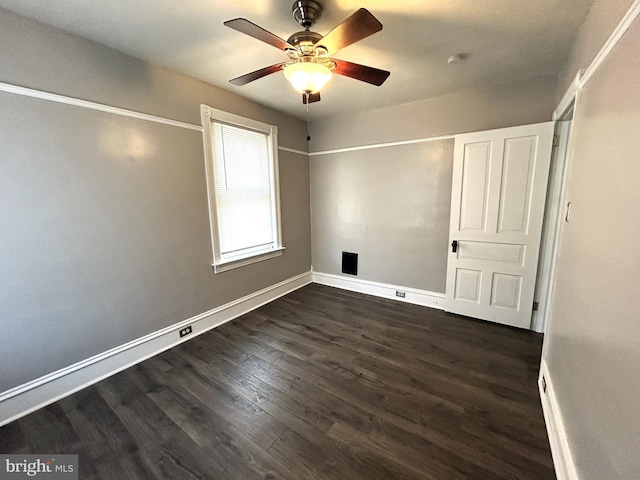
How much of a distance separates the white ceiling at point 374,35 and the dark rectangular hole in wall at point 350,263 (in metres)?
2.31

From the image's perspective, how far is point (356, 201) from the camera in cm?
385

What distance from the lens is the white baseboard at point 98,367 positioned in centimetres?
177

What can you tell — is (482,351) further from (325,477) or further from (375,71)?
(375,71)

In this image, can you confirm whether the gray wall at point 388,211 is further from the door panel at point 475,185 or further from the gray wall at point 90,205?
the gray wall at point 90,205

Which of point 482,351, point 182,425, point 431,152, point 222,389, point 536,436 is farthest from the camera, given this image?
point 431,152

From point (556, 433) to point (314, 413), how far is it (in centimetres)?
143

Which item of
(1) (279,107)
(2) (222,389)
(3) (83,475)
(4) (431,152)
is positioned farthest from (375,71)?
(3) (83,475)

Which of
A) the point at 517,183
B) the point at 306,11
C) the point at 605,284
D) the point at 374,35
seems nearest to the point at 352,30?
the point at 306,11

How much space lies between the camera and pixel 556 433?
146 centimetres

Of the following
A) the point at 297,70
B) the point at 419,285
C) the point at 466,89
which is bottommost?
the point at 419,285

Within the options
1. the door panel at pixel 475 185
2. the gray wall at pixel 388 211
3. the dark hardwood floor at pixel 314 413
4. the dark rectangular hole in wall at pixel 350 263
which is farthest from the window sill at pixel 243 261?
the door panel at pixel 475 185

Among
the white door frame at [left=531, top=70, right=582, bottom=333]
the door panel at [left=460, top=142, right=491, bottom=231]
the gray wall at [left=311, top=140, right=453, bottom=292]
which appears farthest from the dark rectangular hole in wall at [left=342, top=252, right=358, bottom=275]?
the white door frame at [left=531, top=70, right=582, bottom=333]

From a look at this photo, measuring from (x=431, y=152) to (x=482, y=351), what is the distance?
2.30 m

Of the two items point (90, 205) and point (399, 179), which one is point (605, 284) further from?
point (90, 205)
